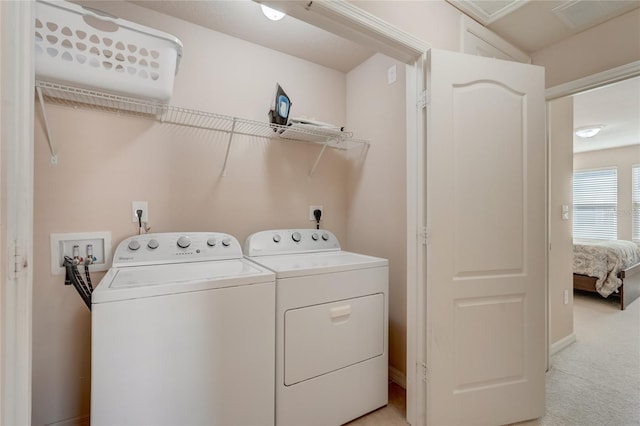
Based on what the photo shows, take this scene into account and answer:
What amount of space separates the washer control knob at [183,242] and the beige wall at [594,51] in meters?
2.67

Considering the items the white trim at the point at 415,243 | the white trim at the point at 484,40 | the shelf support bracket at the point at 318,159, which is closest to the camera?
the white trim at the point at 415,243

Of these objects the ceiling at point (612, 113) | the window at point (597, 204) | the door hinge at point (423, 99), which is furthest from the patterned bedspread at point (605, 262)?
the door hinge at point (423, 99)

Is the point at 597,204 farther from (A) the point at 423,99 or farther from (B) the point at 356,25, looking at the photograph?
(B) the point at 356,25

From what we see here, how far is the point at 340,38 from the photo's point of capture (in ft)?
6.42

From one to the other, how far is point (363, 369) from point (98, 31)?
2139 millimetres

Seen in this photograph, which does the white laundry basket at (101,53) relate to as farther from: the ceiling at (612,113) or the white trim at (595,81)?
the ceiling at (612,113)

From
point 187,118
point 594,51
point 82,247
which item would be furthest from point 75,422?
point 594,51

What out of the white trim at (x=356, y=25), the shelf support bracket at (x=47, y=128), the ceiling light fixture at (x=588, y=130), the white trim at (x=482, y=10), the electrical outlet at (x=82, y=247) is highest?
the ceiling light fixture at (x=588, y=130)

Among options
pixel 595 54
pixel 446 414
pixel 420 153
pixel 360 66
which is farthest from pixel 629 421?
pixel 360 66

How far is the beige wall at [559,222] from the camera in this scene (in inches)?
89.7

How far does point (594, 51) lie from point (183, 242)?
2.83 m

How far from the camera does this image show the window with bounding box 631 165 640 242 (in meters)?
5.39

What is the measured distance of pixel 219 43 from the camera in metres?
1.87

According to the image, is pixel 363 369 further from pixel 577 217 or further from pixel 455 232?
pixel 577 217
